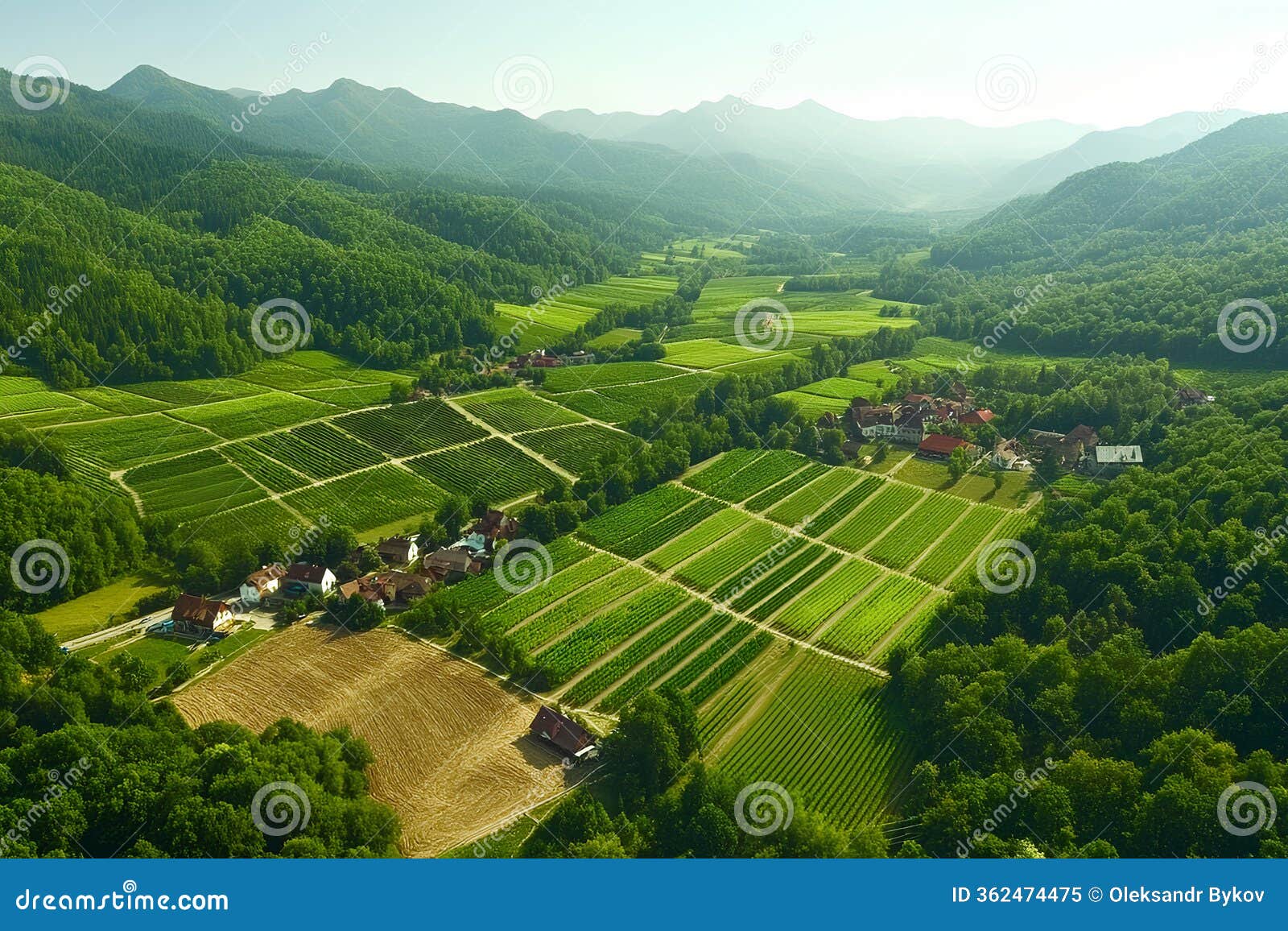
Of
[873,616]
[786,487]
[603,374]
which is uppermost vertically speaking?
[603,374]

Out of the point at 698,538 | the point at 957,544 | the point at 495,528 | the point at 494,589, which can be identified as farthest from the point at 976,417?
the point at 494,589

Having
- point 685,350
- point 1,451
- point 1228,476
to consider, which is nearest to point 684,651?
point 1228,476

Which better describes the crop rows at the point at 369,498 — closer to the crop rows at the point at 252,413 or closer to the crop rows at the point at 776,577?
the crop rows at the point at 252,413

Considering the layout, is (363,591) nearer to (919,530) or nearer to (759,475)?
(759,475)

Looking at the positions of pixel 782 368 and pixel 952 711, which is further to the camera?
pixel 782 368

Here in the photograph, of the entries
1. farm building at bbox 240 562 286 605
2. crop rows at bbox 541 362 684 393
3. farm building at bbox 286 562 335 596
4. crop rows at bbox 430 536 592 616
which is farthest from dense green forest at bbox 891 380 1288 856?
crop rows at bbox 541 362 684 393

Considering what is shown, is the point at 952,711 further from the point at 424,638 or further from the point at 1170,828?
the point at 424,638

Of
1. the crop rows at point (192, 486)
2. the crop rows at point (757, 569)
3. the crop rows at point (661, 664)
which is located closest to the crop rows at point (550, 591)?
the crop rows at point (757, 569)
